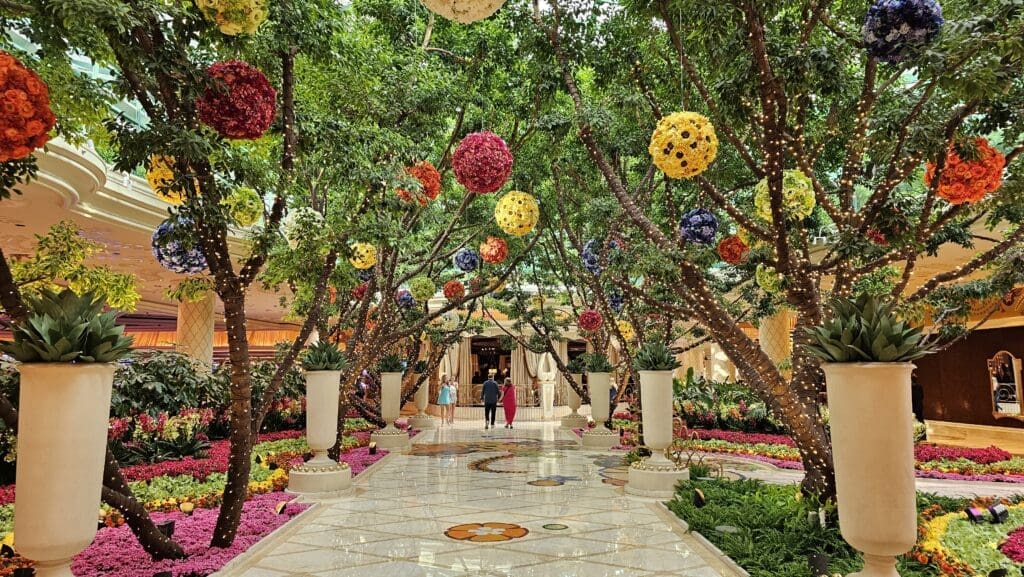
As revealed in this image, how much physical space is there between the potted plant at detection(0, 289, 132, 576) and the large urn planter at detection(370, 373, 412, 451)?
8.87 m

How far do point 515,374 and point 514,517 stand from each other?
1987 cm

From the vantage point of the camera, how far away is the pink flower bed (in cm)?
398

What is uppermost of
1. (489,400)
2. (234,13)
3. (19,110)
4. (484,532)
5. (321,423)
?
(234,13)

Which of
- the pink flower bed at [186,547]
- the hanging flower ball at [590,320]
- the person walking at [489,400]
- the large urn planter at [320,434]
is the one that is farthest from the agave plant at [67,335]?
the person walking at [489,400]

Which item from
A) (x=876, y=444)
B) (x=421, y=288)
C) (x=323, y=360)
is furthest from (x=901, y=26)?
(x=421, y=288)

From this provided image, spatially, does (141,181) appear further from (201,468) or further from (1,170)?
(1,170)

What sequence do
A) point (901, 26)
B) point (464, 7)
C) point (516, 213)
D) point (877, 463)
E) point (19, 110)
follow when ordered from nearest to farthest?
point (19, 110) < point (464, 7) < point (877, 463) < point (901, 26) < point (516, 213)

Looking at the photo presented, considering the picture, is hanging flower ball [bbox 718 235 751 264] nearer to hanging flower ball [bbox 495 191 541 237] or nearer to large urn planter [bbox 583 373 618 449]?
hanging flower ball [bbox 495 191 541 237]

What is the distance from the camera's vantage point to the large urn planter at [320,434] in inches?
276

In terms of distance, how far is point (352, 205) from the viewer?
529cm

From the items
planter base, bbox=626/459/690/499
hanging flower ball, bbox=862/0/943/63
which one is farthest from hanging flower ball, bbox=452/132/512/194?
planter base, bbox=626/459/690/499

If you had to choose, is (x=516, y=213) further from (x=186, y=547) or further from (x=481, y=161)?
(x=186, y=547)

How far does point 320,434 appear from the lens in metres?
7.08

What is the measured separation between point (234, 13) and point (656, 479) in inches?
243
